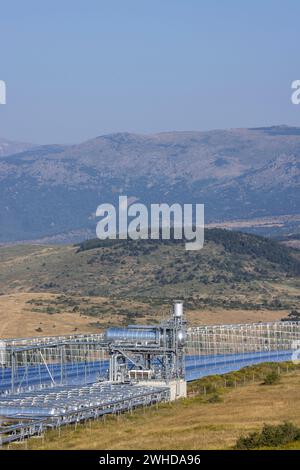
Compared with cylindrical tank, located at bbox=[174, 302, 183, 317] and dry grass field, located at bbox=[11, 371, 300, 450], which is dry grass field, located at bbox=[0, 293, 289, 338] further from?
dry grass field, located at bbox=[11, 371, 300, 450]

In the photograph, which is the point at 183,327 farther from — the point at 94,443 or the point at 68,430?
the point at 94,443

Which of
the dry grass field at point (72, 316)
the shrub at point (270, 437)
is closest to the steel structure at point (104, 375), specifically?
the shrub at point (270, 437)

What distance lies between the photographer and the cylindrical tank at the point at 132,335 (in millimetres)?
86500

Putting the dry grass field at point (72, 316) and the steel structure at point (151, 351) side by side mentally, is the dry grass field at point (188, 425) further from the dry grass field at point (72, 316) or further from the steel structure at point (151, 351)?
the dry grass field at point (72, 316)

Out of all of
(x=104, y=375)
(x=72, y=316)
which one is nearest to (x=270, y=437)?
(x=104, y=375)

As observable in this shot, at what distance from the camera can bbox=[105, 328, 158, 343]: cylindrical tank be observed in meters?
86.5

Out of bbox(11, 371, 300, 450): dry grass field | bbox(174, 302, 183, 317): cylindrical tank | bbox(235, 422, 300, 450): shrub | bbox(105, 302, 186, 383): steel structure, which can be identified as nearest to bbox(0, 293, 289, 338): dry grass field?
bbox(105, 302, 186, 383): steel structure

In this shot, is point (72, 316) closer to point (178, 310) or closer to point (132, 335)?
point (132, 335)

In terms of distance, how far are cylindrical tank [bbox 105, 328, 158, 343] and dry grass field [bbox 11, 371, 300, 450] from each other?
6.19 metres

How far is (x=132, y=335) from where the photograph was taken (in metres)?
87.4

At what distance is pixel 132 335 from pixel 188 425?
2083cm

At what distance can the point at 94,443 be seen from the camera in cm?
5956

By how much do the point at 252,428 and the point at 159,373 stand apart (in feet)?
71.0
